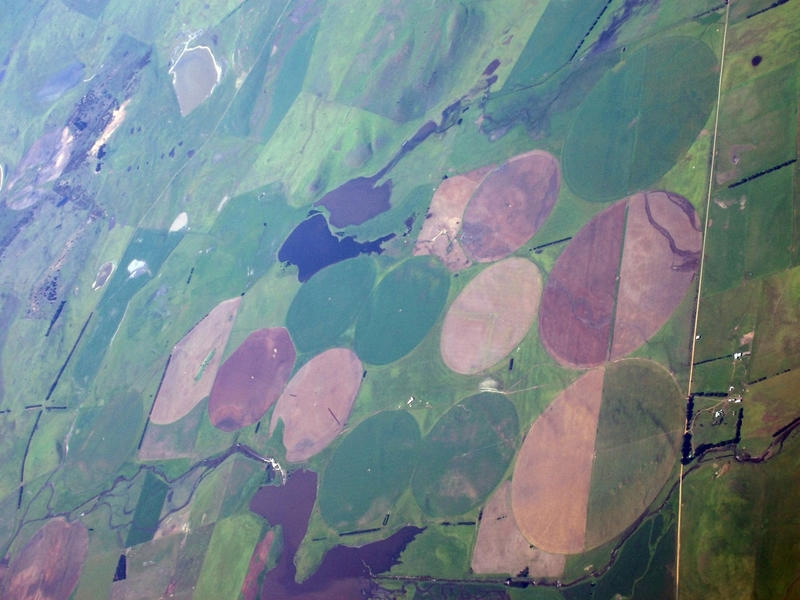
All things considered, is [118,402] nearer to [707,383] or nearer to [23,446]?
[23,446]

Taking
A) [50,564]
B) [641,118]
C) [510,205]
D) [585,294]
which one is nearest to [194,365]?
[50,564]

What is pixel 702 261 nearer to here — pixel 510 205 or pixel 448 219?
pixel 510 205

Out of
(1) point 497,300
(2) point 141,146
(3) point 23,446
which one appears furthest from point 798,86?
(3) point 23,446

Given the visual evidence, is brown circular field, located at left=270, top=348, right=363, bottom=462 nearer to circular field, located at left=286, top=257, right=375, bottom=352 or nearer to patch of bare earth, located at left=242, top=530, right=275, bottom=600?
circular field, located at left=286, top=257, right=375, bottom=352

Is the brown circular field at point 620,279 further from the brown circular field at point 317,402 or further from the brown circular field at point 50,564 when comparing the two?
the brown circular field at point 50,564

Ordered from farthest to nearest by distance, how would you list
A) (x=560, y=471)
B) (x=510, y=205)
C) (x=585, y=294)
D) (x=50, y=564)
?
1. (x=50, y=564)
2. (x=510, y=205)
3. (x=585, y=294)
4. (x=560, y=471)

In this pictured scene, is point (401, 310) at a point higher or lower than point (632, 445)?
higher
